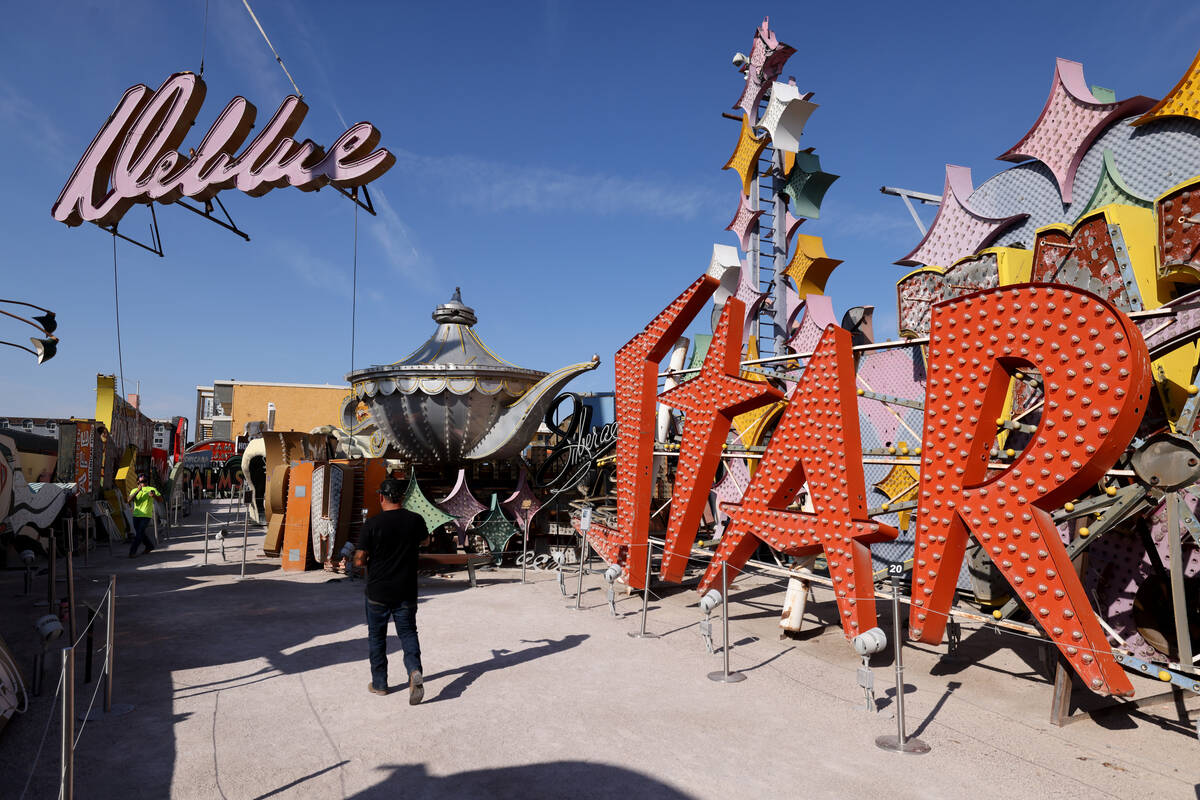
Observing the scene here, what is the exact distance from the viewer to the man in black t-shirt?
580 cm

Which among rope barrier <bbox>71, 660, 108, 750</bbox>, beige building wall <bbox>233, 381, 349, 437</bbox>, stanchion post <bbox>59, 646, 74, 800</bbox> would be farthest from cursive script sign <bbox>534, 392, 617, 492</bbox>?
beige building wall <bbox>233, 381, 349, 437</bbox>

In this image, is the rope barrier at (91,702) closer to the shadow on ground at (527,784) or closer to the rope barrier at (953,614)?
the shadow on ground at (527,784)

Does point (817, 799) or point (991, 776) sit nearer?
point (817, 799)

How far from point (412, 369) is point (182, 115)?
5.51 meters

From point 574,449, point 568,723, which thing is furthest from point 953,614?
point 574,449

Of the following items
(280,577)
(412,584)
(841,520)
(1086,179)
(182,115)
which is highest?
(182,115)

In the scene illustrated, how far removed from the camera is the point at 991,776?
4469mm

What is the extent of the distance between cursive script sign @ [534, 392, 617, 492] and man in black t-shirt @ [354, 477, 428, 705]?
750 cm

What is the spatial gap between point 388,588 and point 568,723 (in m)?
1.83

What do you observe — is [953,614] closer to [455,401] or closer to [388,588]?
[388,588]

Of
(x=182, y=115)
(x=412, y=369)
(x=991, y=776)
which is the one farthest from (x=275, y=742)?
(x=412, y=369)

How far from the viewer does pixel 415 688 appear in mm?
5594

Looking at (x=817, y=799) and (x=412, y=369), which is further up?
(x=412, y=369)

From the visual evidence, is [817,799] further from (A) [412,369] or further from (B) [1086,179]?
(A) [412,369]
